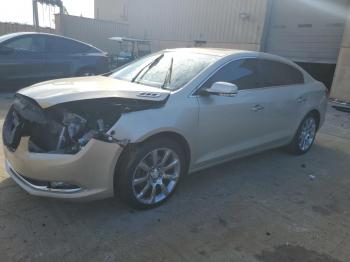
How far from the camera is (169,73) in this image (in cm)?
399

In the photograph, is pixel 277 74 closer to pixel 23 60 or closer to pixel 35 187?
pixel 35 187

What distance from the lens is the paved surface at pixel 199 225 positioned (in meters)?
2.80

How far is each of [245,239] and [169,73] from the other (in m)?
1.98

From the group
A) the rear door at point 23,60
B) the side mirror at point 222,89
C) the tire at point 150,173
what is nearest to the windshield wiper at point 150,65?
the side mirror at point 222,89

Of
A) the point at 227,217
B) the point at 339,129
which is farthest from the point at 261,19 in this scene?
the point at 227,217

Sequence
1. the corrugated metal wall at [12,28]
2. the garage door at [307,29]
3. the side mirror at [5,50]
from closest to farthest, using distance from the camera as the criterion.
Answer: the side mirror at [5,50]
the garage door at [307,29]
the corrugated metal wall at [12,28]

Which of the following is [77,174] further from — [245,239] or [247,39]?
[247,39]

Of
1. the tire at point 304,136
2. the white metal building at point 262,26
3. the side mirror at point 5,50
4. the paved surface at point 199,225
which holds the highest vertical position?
the white metal building at point 262,26

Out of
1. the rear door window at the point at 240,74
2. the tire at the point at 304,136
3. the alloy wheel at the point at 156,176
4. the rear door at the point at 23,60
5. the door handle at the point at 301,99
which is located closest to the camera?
the alloy wheel at the point at 156,176

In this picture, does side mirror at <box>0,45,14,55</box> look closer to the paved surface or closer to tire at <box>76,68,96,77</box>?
tire at <box>76,68,96,77</box>

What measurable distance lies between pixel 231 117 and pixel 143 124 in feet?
4.18

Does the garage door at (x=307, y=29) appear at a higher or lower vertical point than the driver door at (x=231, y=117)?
higher

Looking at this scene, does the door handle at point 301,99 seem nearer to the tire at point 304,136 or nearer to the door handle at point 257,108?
the tire at point 304,136

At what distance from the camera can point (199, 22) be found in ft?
51.3
